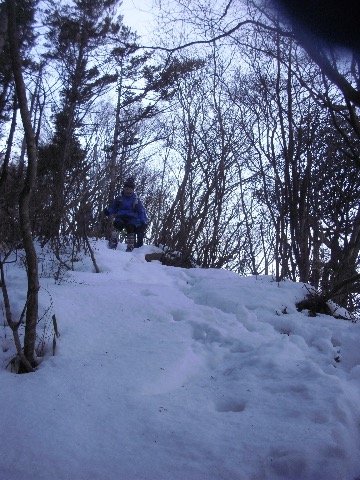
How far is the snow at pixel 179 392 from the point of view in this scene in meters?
1.76

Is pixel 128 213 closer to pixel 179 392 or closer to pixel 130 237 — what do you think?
pixel 130 237

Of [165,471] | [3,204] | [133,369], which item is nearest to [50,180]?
[3,204]

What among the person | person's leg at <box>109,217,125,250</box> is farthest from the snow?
the person

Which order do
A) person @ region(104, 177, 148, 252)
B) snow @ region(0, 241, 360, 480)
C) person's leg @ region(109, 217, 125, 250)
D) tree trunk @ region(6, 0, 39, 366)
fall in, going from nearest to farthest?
snow @ region(0, 241, 360, 480) → tree trunk @ region(6, 0, 39, 366) → person's leg @ region(109, 217, 125, 250) → person @ region(104, 177, 148, 252)

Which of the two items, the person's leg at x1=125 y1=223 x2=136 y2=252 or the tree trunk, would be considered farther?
the person's leg at x1=125 y1=223 x2=136 y2=252

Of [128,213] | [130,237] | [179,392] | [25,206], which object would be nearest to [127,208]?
[128,213]

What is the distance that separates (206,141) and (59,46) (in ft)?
12.8

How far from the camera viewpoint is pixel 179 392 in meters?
2.43

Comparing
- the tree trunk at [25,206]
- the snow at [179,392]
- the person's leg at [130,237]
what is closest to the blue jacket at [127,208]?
the person's leg at [130,237]

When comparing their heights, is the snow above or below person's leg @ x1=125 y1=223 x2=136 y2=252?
below

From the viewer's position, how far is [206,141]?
8.98 m

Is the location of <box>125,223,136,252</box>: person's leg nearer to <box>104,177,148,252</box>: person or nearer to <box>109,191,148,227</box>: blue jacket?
<box>104,177,148,252</box>: person

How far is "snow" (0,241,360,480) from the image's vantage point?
1765mm

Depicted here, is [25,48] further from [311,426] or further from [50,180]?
[311,426]
